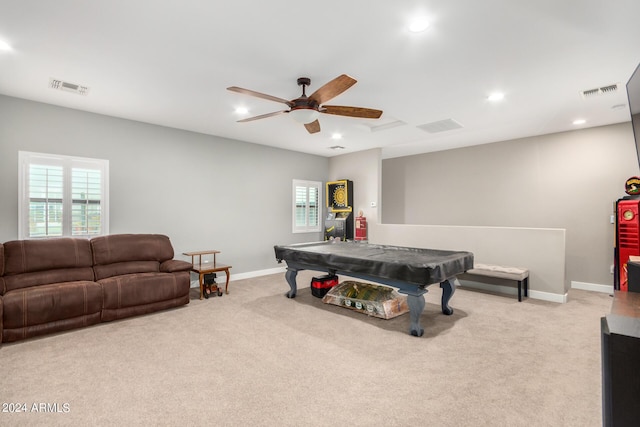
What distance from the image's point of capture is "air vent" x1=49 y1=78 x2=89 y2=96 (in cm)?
337

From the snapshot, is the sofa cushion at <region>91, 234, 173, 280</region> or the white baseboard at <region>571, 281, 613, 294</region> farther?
the white baseboard at <region>571, 281, 613, 294</region>

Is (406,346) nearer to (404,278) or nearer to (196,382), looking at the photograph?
(404,278)

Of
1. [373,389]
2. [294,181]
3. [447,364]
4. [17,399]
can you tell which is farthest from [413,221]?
[17,399]

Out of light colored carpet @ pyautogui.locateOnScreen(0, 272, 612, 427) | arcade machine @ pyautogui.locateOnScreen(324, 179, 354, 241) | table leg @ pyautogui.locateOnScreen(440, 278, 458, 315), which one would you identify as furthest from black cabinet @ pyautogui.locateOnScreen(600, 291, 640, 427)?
arcade machine @ pyautogui.locateOnScreen(324, 179, 354, 241)

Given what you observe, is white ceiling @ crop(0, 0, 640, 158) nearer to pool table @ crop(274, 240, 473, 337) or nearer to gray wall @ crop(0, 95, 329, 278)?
gray wall @ crop(0, 95, 329, 278)

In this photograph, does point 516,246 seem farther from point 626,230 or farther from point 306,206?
point 306,206

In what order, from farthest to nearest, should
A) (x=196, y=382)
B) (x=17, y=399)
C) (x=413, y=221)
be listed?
(x=413, y=221) < (x=196, y=382) < (x=17, y=399)

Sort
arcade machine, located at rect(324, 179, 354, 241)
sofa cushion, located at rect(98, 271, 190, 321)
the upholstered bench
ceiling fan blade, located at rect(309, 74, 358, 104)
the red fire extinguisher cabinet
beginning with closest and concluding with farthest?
1. ceiling fan blade, located at rect(309, 74, 358, 104)
2. sofa cushion, located at rect(98, 271, 190, 321)
3. the red fire extinguisher cabinet
4. the upholstered bench
5. arcade machine, located at rect(324, 179, 354, 241)

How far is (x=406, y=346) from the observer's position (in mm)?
2904

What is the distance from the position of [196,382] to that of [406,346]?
186 cm

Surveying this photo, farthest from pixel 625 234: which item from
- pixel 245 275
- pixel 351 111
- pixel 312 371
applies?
pixel 245 275

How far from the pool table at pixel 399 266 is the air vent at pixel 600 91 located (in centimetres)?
230

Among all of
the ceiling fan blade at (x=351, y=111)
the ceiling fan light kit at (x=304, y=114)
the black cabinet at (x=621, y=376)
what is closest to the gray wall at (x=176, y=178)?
the ceiling fan light kit at (x=304, y=114)

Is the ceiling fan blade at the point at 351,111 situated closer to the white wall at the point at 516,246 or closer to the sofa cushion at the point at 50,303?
the white wall at the point at 516,246
